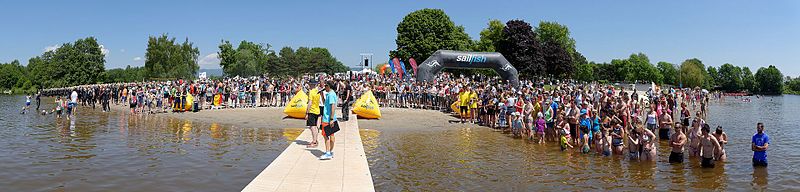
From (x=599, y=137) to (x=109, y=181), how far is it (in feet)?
32.9

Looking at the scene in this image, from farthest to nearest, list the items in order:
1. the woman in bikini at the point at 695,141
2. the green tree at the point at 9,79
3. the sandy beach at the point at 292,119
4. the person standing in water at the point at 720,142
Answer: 1. the green tree at the point at 9,79
2. the sandy beach at the point at 292,119
3. the woman in bikini at the point at 695,141
4. the person standing in water at the point at 720,142

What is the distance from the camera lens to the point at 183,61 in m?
75.9

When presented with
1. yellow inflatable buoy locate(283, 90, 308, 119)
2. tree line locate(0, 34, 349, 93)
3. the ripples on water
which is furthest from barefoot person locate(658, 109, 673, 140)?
tree line locate(0, 34, 349, 93)

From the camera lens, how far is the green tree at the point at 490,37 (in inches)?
2720

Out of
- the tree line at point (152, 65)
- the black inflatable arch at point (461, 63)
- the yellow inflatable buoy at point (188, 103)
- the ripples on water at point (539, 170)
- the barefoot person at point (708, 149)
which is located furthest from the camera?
the tree line at point (152, 65)

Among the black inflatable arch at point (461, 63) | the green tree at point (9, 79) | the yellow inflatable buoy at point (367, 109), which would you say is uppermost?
the green tree at point (9, 79)

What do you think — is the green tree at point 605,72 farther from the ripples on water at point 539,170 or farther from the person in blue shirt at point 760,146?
the person in blue shirt at point 760,146

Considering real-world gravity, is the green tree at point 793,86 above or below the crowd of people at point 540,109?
above

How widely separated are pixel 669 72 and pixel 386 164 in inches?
5124

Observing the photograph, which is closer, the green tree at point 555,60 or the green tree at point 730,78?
the green tree at point 555,60

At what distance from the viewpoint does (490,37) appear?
7194cm

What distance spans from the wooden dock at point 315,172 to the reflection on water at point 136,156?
0.55 metres

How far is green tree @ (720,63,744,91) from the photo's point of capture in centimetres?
12962

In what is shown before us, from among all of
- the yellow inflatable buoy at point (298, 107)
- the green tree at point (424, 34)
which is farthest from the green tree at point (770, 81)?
the yellow inflatable buoy at point (298, 107)
